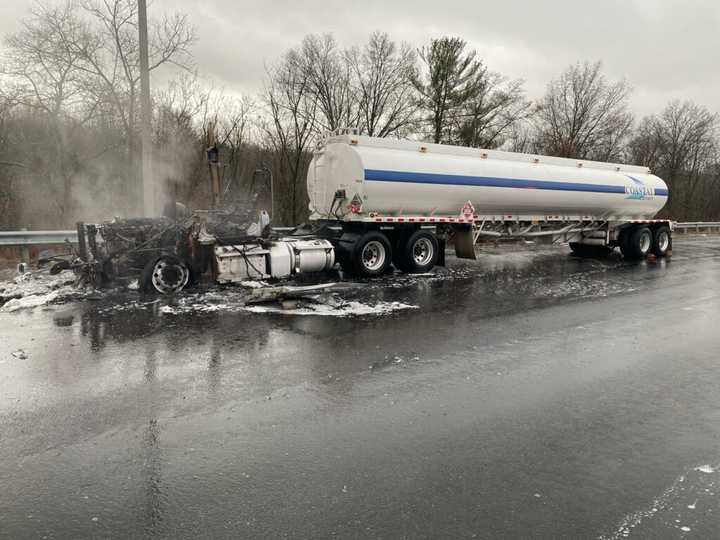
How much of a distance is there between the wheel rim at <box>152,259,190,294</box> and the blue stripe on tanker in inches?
174

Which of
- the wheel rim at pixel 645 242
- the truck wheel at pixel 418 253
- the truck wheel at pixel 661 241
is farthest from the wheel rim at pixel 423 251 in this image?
the truck wheel at pixel 661 241

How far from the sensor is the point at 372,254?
1194 cm

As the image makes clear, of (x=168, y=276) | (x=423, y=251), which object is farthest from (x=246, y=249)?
(x=423, y=251)

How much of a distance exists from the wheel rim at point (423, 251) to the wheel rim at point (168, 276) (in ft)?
18.0

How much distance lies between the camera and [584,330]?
698 cm

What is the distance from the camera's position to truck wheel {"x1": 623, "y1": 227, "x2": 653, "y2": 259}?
54.6 feet

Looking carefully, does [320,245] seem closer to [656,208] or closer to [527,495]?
[527,495]

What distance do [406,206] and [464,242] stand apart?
2.28 metres

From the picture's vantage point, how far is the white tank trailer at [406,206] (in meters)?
11.0

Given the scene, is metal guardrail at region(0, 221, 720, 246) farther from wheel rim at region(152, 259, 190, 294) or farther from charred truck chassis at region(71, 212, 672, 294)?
wheel rim at region(152, 259, 190, 294)

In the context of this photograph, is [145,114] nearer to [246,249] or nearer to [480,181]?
[246,249]

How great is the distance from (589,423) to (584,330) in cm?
318

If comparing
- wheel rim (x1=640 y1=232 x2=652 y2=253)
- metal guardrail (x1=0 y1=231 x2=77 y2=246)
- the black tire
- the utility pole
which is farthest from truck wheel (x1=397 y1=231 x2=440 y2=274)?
wheel rim (x1=640 y1=232 x2=652 y2=253)

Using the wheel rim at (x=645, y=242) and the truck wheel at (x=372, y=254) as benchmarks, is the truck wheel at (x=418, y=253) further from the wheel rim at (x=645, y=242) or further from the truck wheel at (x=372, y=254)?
the wheel rim at (x=645, y=242)
